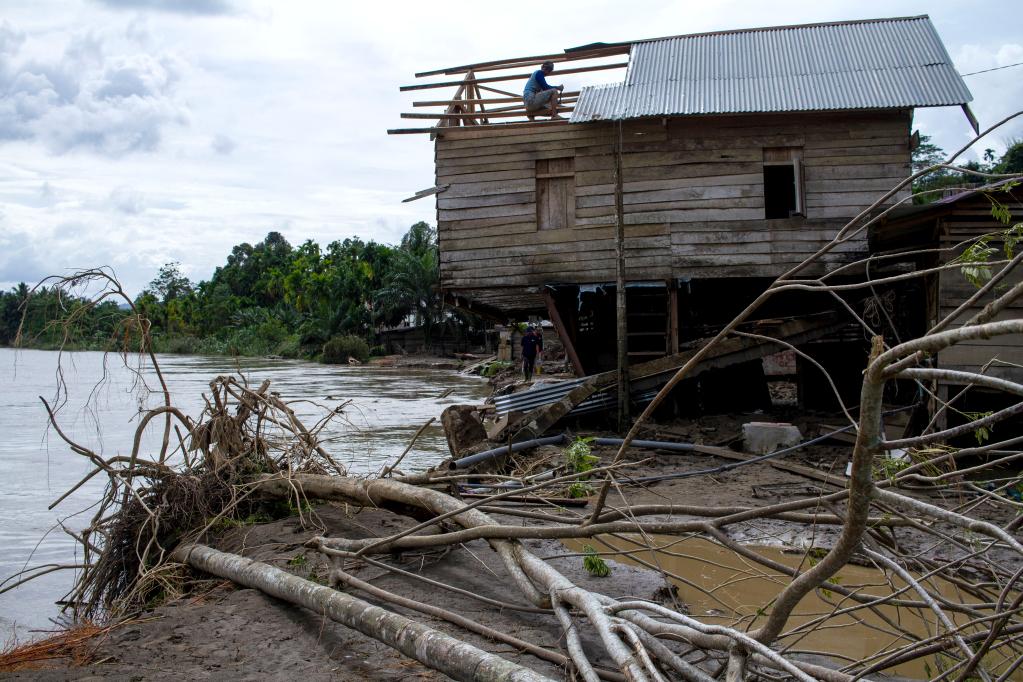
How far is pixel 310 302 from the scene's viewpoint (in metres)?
55.0

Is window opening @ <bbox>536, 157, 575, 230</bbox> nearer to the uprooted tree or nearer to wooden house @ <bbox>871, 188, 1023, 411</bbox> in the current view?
wooden house @ <bbox>871, 188, 1023, 411</bbox>

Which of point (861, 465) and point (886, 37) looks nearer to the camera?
point (861, 465)

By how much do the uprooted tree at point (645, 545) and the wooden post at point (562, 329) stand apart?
18.3 feet

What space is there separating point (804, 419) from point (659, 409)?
229cm

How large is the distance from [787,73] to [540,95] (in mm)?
3946

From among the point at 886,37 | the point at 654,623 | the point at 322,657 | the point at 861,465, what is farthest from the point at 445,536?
the point at 886,37

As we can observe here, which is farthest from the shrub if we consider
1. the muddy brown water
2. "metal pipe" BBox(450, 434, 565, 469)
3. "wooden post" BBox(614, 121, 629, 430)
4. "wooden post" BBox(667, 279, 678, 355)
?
the muddy brown water

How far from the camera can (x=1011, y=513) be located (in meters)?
7.70

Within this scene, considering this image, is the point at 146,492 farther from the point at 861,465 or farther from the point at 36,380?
the point at 36,380

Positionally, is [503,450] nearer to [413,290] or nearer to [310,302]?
[413,290]

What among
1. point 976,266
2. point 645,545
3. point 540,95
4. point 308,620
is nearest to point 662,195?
point 540,95

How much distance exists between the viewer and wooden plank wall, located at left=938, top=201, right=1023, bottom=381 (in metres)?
9.98

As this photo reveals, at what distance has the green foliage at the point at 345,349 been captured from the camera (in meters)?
44.3

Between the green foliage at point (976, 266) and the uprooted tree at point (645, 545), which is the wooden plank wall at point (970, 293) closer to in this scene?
the uprooted tree at point (645, 545)
